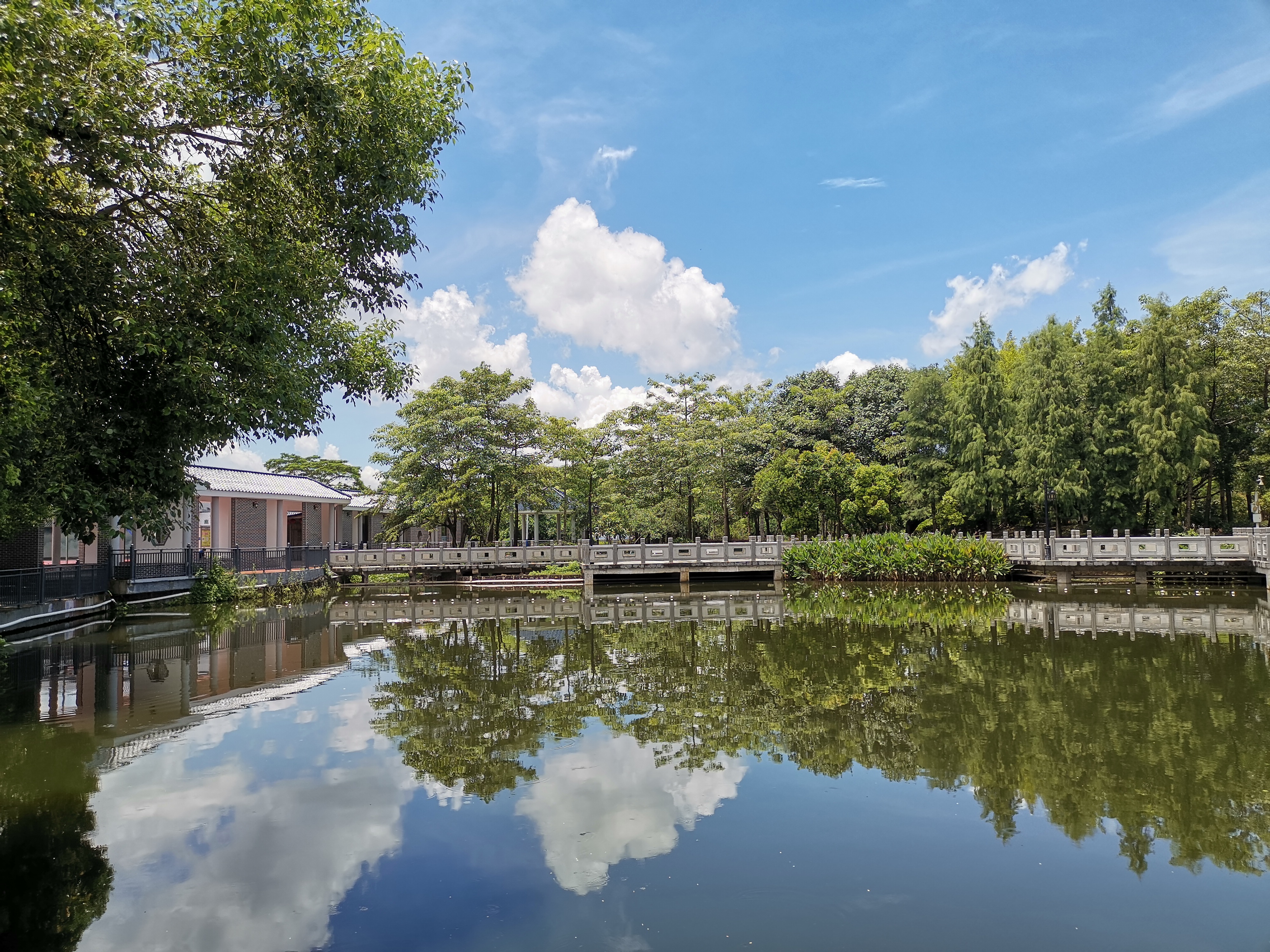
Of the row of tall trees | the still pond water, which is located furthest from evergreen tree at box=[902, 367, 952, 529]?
the still pond water

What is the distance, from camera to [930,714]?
Answer: 8.27 m

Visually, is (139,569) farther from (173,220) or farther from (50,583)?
(173,220)

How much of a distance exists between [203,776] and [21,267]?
4.48m

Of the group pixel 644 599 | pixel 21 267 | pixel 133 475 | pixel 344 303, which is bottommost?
pixel 644 599

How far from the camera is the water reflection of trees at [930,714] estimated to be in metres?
5.82

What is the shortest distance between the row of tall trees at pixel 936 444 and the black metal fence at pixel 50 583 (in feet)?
40.7

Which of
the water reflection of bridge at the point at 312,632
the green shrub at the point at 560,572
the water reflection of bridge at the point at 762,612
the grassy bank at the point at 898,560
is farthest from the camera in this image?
the green shrub at the point at 560,572

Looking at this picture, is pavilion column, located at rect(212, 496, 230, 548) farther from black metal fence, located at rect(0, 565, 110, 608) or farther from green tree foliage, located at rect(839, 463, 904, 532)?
green tree foliage, located at rect(839, 463, 904, 532)

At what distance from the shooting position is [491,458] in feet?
97.6

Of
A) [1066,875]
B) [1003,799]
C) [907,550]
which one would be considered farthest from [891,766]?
[907,550]

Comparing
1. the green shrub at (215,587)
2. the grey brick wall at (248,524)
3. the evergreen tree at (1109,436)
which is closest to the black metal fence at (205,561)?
the green shrub at (215,587)

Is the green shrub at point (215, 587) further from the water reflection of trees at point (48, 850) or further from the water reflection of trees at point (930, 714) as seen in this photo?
the water reflection of trees at point (48, 850)

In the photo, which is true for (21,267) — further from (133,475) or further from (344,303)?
(344,303)

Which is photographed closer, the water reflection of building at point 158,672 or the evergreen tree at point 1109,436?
the water reflection of building at point 158,672
